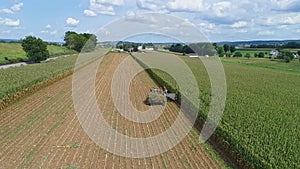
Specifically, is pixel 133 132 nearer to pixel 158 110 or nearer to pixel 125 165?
pixel 125 165

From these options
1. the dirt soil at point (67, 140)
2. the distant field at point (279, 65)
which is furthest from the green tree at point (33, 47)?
the dirt soil at point (67, 140)

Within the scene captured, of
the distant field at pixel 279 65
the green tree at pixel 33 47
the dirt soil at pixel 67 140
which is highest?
the green tree at pixel 33 47

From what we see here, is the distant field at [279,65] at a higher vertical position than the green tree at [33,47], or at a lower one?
lower

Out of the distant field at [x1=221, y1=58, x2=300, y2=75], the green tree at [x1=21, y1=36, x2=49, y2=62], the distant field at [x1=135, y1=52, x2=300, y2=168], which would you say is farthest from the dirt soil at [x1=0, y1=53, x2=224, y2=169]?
the green tree at [x1=21, y1=36, x2=49, y2=62]

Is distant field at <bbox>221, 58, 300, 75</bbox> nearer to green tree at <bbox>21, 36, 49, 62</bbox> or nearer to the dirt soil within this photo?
the dirt soil

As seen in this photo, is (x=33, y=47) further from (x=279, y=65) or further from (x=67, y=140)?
(x=67, y=140)

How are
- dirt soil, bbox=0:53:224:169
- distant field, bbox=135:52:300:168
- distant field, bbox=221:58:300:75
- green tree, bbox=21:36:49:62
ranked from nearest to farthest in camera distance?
1. distant field, bbox=135:52:300:168
2. dirt soil, bbox=0:53:224:169
3. distant field, bbox=221:58:300:75
4. green tree, bbox=21:36:49:62

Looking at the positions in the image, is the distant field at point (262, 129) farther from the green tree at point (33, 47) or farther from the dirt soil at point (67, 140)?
the green tree at point (33, 47)

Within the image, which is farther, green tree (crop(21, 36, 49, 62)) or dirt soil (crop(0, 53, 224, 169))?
green tree (crop(21, 36, 49, 62))

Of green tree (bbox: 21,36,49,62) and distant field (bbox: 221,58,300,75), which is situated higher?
green tree (bbox: 21,36,49,62)

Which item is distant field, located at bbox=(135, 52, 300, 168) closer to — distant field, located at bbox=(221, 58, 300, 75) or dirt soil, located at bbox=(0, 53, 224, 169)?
dirt soil, located at bbox=(0, 53, 224, 169)

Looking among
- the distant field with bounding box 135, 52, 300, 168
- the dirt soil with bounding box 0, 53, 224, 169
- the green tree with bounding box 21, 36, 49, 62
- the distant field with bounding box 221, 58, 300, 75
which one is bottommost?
the distant field with bounding box 221, 58, 300, 75

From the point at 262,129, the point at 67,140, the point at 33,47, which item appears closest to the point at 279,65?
the point at 33,47

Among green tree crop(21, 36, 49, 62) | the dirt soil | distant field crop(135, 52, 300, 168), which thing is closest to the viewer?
distant field crop(135, 52, 300, 168)
